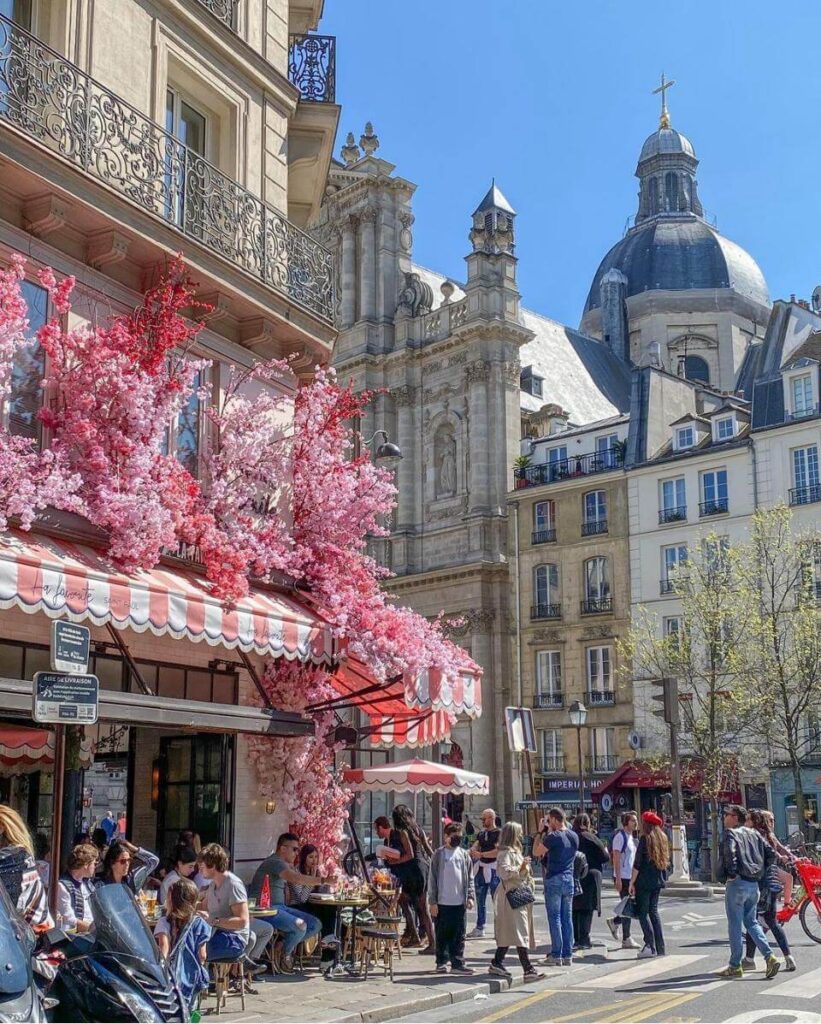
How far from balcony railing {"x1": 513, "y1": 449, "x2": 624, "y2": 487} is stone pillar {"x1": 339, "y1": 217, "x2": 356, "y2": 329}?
423 inches

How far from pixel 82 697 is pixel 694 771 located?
29.2m

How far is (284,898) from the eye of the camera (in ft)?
39.7

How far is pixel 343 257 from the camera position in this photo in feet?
179

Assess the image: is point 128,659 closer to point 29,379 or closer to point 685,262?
point 29,379

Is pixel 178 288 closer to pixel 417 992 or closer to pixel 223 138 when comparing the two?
pixel 223 138

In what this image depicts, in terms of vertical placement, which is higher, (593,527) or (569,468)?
(569,468)

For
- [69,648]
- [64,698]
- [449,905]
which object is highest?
[69,648]

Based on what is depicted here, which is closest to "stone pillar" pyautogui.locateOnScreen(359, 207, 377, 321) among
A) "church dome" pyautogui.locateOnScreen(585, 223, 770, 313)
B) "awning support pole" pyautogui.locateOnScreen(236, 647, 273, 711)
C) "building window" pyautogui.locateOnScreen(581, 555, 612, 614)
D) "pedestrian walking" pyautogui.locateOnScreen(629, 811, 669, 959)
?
"building window" pyautogui.locateOnScreen(581, 555, 612, 614)

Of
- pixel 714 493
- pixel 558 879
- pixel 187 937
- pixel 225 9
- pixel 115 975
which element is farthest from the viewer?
pixel 714 493

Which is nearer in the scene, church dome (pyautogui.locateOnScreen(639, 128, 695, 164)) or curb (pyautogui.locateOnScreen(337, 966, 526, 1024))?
curb (pyautogui.locateOnScreen(337, 966, 526, 1024))

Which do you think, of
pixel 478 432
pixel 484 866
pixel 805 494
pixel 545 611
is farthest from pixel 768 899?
pixel 478 432

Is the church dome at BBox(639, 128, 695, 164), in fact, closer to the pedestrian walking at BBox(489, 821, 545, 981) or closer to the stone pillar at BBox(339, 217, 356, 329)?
the stone pillar at BBox(339, 217, 356, 329)

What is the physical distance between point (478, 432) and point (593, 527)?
23.2 feet

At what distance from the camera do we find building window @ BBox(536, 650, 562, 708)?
45.6 m
